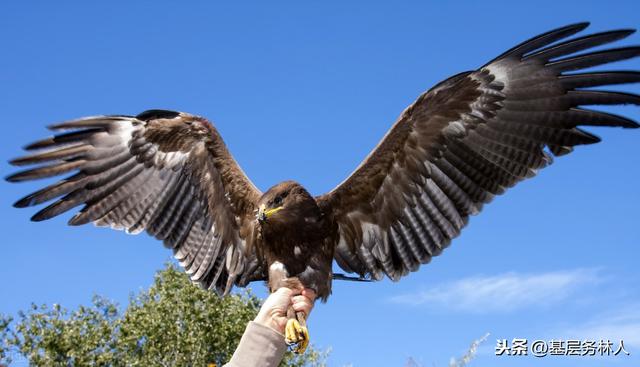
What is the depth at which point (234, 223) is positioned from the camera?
9211 millimetres

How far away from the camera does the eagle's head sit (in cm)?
770

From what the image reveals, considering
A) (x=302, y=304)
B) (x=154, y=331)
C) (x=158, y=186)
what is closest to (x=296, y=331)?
(x=302, y=304)

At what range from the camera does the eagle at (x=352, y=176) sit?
7906 millimetres

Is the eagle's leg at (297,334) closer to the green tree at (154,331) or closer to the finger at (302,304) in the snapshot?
the finger at (302,304)

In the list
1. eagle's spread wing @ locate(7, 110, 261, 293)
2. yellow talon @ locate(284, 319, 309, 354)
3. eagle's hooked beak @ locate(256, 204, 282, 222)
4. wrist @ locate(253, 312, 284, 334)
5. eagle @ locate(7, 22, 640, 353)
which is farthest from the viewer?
eagle's spread wing @ locate(7, 110, 261, 293)

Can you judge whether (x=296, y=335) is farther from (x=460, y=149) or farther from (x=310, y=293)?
(x=460, y=149)

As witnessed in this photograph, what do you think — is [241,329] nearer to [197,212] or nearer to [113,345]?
[113,345]

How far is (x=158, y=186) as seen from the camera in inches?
376

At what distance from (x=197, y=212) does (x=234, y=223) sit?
0.55 meters

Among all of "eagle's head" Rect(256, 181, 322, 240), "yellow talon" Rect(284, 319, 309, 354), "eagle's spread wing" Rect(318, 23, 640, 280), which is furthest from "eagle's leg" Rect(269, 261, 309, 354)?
"eagle's spread wing" Rect(318, 23, 640, 280)

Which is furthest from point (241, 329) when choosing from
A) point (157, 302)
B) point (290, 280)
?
point (290, 280)

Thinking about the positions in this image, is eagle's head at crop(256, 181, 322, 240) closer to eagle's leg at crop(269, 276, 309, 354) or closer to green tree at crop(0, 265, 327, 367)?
eagle's leg at crop(269, 276, 309, 354)

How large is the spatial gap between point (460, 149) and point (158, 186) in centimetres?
366

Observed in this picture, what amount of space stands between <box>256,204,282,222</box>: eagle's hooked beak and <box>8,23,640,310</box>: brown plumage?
16 mm
